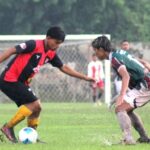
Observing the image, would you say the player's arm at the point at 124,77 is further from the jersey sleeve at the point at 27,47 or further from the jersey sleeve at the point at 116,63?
the jersey sleeve at the point at 27,47

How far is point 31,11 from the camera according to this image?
52.5m

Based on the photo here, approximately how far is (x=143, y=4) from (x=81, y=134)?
41.2 meters

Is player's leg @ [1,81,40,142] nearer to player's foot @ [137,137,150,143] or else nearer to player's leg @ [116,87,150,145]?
player's leg @ [116,87,150,145]

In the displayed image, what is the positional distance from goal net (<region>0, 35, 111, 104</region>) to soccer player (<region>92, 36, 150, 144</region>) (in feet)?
58.9

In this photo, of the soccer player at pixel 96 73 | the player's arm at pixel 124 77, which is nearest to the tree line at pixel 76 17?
the soccer player at pixel 96 73

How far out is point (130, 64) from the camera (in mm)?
13383

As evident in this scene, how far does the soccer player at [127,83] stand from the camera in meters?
13.2

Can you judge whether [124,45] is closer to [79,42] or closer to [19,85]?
[79,42]

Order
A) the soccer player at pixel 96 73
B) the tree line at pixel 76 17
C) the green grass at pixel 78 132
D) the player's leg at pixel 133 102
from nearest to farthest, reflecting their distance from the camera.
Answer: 1. the green grass at pixel 78 132
2. the player's leg at pixel 133 102
3. the soccer player at pixel 96 73
4. the tree line at pixel 76 17

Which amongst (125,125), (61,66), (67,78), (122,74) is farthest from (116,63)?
(67,78)

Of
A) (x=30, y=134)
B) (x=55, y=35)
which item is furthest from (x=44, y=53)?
(x=30, y=134)

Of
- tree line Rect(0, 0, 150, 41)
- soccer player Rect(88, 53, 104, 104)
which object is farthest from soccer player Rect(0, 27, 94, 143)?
tree line Rect(0, 0, 150, 41)

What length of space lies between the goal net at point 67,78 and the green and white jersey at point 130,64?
59.4ft

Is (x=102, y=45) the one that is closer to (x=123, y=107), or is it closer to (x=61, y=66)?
(x=123, y=107)
